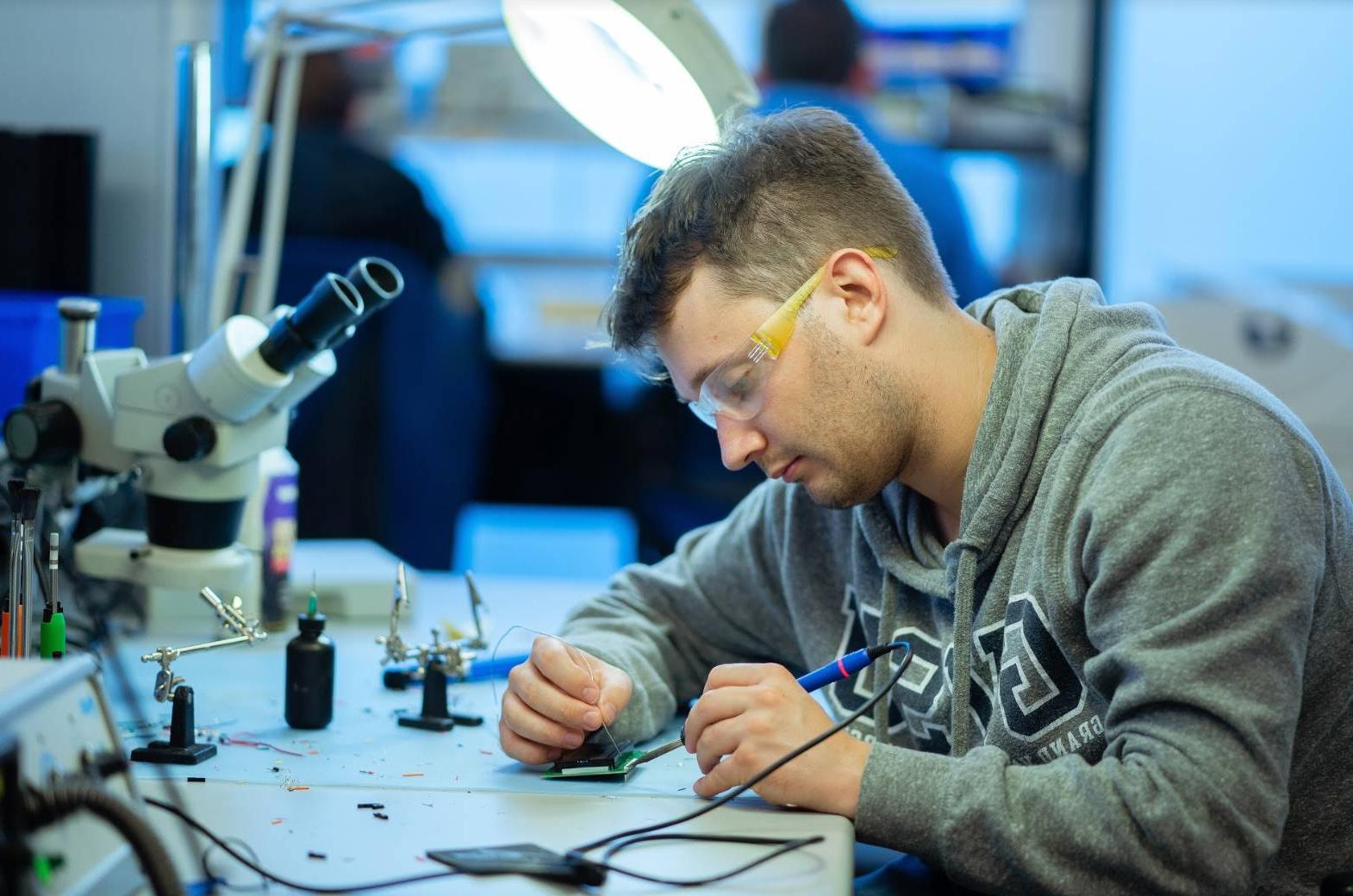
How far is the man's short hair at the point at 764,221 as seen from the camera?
1.30m

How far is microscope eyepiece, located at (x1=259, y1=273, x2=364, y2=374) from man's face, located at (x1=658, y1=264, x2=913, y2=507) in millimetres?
322

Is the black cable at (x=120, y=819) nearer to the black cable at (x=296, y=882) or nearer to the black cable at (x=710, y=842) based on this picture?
the black cable at (x=296, y=882)

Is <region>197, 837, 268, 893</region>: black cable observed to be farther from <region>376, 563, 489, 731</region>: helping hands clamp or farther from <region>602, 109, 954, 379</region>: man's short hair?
<region>602, 109, 954, 379</region>: man's short hair

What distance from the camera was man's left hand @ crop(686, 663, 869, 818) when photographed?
1.08 m

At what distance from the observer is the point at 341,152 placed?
→ 321cm

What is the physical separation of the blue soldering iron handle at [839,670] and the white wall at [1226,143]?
3249 mm

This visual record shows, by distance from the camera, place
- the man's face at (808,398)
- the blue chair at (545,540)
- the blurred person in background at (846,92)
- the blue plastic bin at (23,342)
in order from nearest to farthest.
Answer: the man's face at (808,398) < the blue plastic bin at (23,342) < the blurred person in background at (846,92) < the blue chair at (545,540)

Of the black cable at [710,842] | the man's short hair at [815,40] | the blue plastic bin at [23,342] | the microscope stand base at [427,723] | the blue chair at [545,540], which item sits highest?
the man's short hair at [815,40]

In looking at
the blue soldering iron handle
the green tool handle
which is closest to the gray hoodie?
the blue soldering iron handle

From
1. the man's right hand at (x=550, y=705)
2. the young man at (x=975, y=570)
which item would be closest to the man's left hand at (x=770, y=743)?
the young man at (x=975, y=570)

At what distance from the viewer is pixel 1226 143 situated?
168 inches

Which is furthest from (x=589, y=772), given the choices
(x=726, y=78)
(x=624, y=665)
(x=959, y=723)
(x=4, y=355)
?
(x=4, y=355)

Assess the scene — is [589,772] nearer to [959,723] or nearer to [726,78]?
[959,723]

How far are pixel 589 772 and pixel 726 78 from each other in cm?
76
